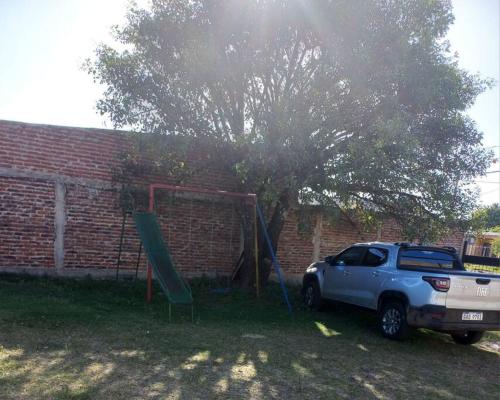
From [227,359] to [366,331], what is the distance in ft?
11.0

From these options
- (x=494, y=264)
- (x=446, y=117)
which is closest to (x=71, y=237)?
(x=446, y=117)

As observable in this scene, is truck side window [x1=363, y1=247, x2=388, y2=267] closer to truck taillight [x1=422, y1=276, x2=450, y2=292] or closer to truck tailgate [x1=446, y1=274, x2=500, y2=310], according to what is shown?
truck taillight [x1=422, y1=276, x2=450, y2=292]

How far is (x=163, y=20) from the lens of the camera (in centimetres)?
913

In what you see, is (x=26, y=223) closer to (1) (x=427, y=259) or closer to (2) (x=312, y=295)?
(2) (x=312, y=295)

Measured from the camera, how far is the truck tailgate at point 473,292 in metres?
6.71

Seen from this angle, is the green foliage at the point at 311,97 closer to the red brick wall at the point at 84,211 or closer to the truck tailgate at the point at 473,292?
the red brick wall at the point at 84,211

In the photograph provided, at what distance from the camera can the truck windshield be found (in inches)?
307

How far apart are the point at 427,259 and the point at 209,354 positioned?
4.29m

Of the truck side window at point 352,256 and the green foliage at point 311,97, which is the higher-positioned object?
the green foliage at point 311,97

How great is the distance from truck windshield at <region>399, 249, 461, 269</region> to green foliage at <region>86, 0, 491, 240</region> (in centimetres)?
119

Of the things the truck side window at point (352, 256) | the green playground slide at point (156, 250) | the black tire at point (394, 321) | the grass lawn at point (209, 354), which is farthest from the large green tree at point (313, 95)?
the grass lawn at point (209, 354)

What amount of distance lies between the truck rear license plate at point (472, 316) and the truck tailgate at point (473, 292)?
0.08m

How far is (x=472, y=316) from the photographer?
22.4 feet

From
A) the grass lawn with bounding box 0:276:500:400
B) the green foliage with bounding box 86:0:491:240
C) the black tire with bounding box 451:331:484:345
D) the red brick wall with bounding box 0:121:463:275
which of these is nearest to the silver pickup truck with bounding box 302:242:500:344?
the black tire with bounding box 451:331:484:345
